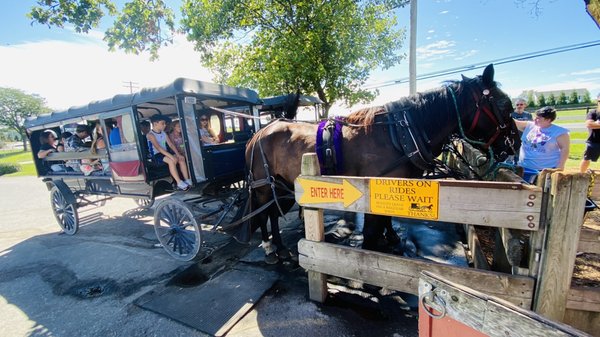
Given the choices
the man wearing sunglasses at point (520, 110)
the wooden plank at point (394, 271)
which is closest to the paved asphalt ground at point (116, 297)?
the wooden plank at point (394, 271)

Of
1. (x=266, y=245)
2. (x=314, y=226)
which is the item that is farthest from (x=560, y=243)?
(x=266, y=245)

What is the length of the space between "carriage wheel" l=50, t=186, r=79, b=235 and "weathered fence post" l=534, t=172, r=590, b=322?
7.16 m

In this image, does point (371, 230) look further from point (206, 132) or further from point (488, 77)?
point (206, 132)

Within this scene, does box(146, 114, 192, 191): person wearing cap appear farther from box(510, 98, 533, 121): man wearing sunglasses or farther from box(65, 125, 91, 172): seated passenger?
box(510, 98, 533, 121): man wearing sunglasses

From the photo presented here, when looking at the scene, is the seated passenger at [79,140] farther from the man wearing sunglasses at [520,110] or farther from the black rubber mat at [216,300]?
the man wearing sunglasses at [520,110]

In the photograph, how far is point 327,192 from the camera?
7.95 feet

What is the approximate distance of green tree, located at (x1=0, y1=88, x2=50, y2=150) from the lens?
4897 cm

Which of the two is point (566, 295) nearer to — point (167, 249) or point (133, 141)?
point (167, 249)

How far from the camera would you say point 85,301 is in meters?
3.20

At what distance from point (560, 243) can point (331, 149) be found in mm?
1960

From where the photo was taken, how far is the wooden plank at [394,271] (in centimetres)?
178

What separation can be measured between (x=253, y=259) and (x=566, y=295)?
3.30 meters

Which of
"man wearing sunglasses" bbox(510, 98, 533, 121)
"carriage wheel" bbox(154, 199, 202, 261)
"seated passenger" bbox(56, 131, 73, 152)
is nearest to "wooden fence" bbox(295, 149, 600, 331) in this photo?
"carriage wheel" bbox(154, 199, 202, 261)

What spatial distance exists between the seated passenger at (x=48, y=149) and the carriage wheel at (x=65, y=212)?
22.9 inches
